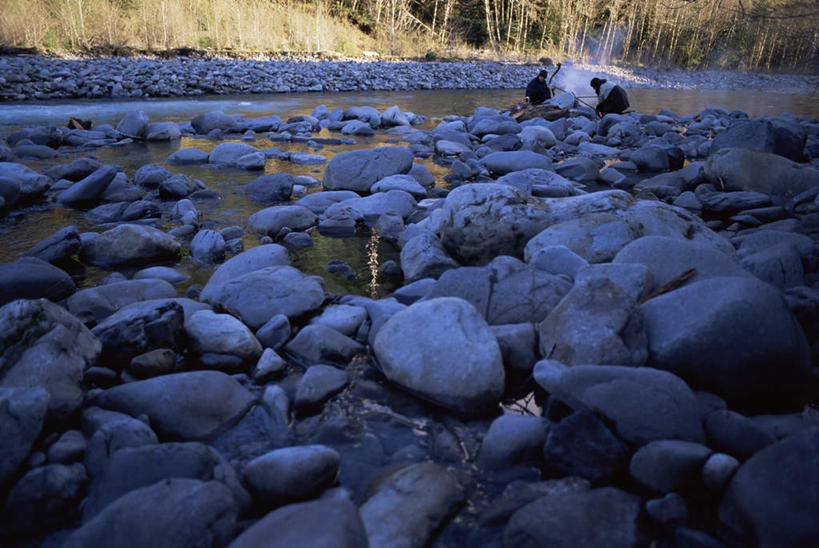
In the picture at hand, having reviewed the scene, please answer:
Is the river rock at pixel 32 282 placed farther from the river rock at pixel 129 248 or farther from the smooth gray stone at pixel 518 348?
the smooth gray stone at pixel 518 348

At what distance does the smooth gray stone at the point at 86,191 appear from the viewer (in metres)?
4.96

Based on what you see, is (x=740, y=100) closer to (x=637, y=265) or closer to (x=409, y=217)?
(x=409, y=217)

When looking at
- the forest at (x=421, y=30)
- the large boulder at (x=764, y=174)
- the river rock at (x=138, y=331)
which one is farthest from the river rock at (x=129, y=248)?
the forest at (x=421, y=30)

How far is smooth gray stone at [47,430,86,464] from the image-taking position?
1.74 meters

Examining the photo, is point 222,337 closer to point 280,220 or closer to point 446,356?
point 446,356

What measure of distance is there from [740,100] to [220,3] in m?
18.0

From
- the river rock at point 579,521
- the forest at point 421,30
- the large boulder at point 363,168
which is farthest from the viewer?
the forest at point 421,30

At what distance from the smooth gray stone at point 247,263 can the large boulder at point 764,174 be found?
13.4ft

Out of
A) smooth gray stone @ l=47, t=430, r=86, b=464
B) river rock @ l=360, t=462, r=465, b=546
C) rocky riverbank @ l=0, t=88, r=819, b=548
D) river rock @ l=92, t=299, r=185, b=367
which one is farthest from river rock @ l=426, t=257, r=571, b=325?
smooth gray stone @ l=47, t=430, r=86, b=464

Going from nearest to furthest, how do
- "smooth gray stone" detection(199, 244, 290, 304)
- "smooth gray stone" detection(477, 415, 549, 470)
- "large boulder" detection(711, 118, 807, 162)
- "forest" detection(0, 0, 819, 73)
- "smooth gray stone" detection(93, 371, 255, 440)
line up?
"smooth gray stone" detection(477, 415, 549, 470)
"smooth gray stone" detection(93, 371, 255, 440)
"smooth gray stone" detection(199, 244, 290, 304)
"large boulder" detection(711, 118, 807, 162)
"forest" detection(0, 0, 819, 73)

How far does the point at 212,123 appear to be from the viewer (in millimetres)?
8898

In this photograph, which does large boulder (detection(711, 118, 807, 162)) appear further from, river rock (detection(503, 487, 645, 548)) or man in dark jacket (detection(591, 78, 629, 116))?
river rock (detection(503, 487, 645, 548))

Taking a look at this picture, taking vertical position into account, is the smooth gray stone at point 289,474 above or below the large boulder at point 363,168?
below

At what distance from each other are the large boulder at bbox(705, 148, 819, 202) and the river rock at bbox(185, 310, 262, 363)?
4.42 m
